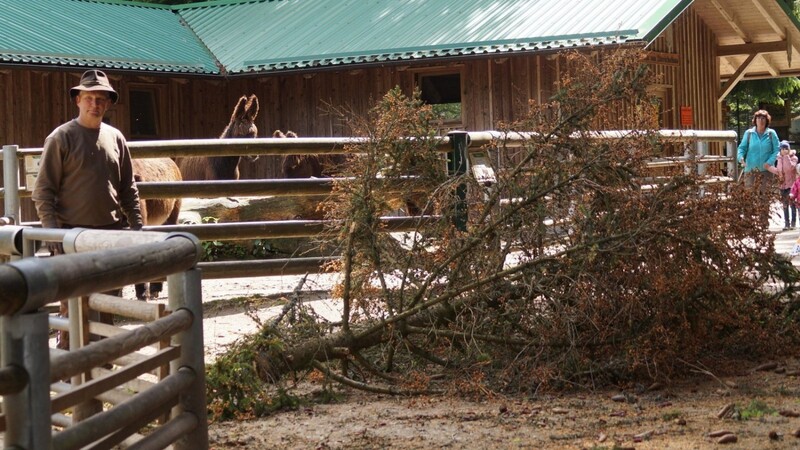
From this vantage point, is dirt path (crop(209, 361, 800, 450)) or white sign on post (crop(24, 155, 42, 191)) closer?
dirt path (crop(209, 361, 800, 450))

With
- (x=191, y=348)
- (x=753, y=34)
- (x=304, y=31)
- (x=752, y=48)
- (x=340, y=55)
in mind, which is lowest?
(x=191, y=348)

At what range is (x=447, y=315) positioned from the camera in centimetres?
668

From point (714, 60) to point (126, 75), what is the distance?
12444 millimetres

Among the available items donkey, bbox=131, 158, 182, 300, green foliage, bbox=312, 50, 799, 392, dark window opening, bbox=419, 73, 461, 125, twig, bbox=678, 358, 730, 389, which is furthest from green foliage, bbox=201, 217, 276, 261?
twig, bbox=678, 358, 730, 389

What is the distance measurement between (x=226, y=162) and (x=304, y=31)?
7384mm

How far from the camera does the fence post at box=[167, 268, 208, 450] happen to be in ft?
11.7

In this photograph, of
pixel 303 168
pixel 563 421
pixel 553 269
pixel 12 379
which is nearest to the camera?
pixel 12 379

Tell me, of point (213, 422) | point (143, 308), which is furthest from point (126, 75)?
point (143, 308)

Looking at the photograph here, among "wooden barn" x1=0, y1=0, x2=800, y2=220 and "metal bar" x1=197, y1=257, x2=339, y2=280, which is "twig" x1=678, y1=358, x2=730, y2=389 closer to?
"metal bar" x1=197, y1=257, x2=339, y2=280

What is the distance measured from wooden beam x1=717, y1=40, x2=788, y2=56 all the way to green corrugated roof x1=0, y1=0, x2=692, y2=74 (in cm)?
435

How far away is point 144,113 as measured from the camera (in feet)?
74.6

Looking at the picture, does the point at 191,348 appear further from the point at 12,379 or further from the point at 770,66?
the point at 770,66

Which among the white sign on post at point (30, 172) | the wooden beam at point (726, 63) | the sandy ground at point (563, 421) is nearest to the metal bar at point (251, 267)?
the white sign on post at point (30, 172)

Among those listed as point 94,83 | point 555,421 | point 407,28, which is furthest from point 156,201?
point 407,28
